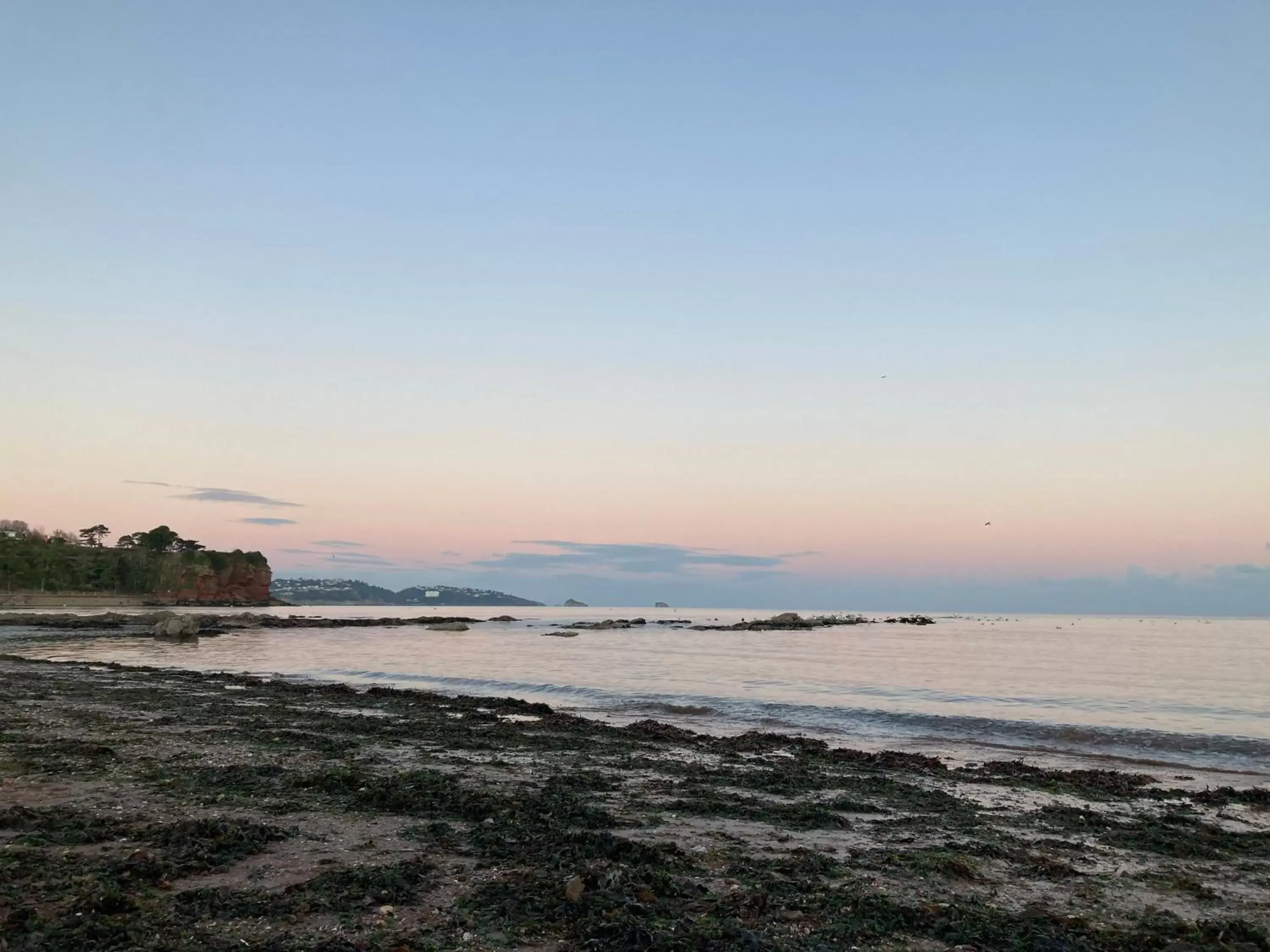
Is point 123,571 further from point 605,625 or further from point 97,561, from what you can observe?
point 605,625

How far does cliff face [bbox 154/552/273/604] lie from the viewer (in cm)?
14900

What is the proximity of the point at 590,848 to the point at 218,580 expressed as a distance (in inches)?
7094

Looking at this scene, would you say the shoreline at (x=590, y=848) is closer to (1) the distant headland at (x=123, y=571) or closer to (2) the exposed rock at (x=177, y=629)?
(2) the exposed rock at (x=177, y=629)

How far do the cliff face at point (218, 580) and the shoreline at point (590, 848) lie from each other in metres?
151

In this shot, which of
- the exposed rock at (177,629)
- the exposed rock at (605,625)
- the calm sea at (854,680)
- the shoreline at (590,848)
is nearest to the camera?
the shoreline at (590,848)

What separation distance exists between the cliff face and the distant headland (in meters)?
0.16

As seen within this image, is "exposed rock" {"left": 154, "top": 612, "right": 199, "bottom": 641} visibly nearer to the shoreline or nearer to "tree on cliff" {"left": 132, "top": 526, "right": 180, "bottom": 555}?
the shoreline

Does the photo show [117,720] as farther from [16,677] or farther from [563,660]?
[563,660]

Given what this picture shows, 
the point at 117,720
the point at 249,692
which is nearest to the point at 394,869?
the point at 117,720

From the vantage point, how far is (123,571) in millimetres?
142500

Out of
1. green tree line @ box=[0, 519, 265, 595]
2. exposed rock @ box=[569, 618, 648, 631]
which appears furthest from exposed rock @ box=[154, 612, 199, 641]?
green tree line @ box=[0, 519, 265, 595]

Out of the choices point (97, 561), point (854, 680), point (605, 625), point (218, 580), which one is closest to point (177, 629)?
point (605, 625)

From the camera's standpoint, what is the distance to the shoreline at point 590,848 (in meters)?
6.05

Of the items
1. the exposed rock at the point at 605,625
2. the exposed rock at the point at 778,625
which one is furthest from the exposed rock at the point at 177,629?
the exposed rock at the point at 778,625
